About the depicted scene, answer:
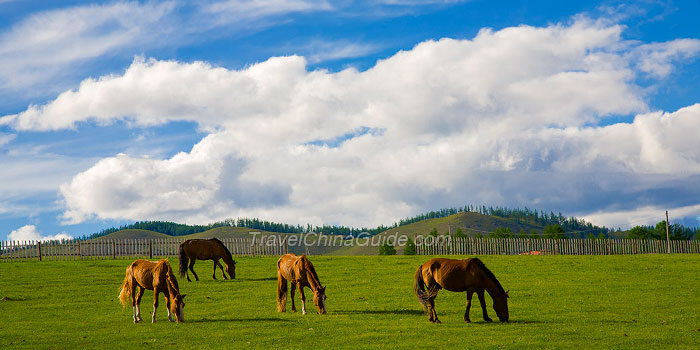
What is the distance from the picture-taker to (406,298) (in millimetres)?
24031

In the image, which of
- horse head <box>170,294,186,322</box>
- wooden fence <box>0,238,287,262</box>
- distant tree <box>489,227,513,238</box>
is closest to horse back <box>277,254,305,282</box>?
horse head <box>170,294,186,322</box>

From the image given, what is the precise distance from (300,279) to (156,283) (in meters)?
4.62

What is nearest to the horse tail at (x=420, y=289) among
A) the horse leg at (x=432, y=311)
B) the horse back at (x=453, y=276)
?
the horse leg at (x=432, y=311)

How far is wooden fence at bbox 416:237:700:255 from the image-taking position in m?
59.6

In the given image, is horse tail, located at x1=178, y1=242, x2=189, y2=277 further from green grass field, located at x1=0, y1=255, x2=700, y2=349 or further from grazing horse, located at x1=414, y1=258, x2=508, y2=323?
grazing horse, located at x1=414, y1=258, x2=508, y2=323

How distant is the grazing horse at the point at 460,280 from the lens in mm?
17000

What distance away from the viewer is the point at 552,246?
2336 inches

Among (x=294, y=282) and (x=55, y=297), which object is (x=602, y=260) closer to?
(x=294, y=282)

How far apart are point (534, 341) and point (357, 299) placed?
413 inches

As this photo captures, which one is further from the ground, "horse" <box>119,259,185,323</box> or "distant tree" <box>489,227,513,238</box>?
"horse" <box>119,259,185,323</box>

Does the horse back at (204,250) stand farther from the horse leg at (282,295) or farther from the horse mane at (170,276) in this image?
the horse mane at (170,276)

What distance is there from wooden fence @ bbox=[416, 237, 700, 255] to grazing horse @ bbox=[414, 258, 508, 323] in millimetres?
42261

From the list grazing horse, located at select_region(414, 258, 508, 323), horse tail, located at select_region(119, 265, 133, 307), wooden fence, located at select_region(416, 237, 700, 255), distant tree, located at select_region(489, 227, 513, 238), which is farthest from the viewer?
distant tree, located at select_region(489, 227, 513, 238)

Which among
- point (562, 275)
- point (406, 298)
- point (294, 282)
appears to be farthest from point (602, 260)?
point (294, 282)
